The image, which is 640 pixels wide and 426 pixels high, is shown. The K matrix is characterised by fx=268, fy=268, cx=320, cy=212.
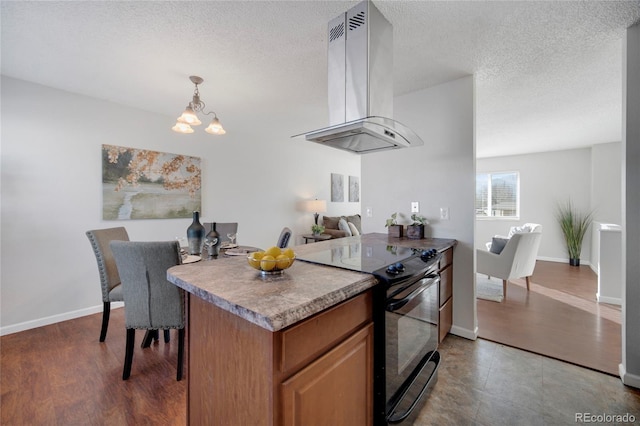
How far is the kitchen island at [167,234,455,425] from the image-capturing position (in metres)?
0.84

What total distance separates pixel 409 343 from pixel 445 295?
1.05m

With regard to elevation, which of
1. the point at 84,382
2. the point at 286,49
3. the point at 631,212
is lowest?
the point at 84,382

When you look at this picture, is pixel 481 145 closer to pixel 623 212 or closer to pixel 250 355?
pixel 623 212

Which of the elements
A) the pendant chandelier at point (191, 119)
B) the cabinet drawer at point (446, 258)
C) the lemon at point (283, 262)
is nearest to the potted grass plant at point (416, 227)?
the cabinet drawer at point (446, 258)

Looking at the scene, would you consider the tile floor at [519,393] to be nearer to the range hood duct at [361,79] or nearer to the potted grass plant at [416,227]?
the potted grass plant at [416,227]

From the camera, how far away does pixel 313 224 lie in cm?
555

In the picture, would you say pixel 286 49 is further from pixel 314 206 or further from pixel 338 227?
pixel 338 227

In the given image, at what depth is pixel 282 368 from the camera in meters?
0.84

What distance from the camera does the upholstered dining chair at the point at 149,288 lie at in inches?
69.4

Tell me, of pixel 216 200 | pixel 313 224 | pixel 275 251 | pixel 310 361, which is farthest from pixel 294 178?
pixel 310 361

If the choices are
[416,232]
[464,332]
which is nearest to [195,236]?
[416,232]

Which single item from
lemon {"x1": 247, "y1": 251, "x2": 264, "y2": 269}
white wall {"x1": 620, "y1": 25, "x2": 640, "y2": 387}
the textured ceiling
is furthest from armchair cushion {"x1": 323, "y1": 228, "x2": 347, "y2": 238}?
lemon {"x1": 247, "y1": 251, "x2": 264, "y2": 269}

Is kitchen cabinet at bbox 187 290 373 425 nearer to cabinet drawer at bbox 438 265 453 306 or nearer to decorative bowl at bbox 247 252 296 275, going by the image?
decorative bowl at bbox 247 252 296 275

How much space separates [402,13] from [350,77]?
52cm
